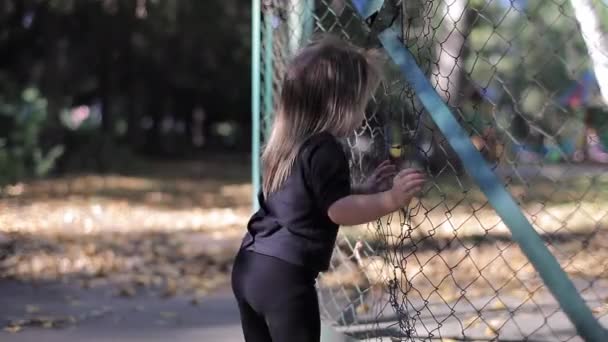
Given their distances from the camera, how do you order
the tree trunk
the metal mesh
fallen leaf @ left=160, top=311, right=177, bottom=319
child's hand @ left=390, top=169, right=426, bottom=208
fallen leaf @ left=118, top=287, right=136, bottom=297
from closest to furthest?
child's hand @ left=390, top=169, right=426, bottom=208 → the tree trunk → the metal mesh → fallen leaf @ left=160, top=311, right=177, bottom=319 → fallen leaf @ left=118, top=287, right=136, bottom=297

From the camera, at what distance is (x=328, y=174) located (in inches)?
96.8

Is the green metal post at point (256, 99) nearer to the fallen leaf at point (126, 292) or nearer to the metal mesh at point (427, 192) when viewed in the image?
the metal mesh at point (427, 192)

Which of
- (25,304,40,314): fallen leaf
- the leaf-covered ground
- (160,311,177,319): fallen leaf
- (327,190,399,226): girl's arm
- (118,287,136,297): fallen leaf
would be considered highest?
(327,190,399,226): girl's arm

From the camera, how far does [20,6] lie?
17.9 metres

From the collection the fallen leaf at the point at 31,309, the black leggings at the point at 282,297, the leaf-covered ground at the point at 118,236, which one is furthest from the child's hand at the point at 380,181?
the fallen leaf at the point at 31,309

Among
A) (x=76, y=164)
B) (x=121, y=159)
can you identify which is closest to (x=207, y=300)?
(x=76, y=164)

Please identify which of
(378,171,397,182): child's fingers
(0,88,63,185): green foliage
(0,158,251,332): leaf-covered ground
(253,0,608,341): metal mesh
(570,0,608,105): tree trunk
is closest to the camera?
(378,171,397,182): child's fingers

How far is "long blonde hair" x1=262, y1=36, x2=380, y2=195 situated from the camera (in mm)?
2582

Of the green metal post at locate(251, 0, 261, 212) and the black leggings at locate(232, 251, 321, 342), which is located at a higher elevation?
the green metal post at locate(251, 0, 261, 212)

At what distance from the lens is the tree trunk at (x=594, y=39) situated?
10.3 ft

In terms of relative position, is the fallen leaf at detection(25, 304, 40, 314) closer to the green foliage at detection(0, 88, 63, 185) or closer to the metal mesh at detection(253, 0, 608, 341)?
the metal mesh at detection(253, 0, 608, 341)

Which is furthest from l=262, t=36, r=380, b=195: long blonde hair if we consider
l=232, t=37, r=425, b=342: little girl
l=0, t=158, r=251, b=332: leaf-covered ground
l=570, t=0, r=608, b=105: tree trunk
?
l=0, t=158, r=251, b=332: leaf-covered ground

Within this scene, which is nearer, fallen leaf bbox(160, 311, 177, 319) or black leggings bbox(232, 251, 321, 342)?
black leggings bbox(232, 251, 321, 342)

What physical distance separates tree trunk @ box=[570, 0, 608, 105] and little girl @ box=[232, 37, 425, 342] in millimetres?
1007
